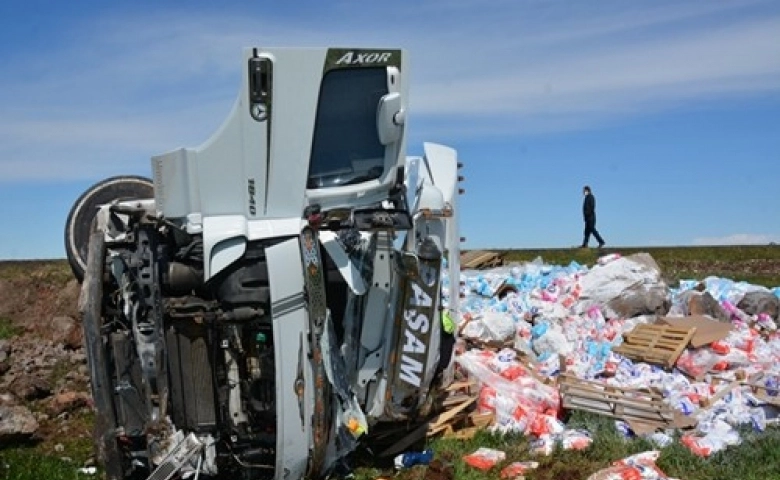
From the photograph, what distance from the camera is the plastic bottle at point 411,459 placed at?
6.26 meters

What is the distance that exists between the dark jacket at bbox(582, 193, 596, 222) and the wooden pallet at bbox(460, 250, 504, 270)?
5.09m

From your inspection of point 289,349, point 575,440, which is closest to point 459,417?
point 575,440

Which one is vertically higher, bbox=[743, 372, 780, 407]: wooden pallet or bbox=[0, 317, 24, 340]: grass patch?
bbox=[743, 372, 780, 407]: wooden pallet

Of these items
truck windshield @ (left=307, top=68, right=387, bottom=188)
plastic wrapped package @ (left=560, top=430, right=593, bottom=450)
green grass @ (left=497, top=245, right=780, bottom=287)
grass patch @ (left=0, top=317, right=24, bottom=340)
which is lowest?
green grass @ (left=497, top=245, right=780, bottom=287)

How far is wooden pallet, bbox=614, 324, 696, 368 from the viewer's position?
838cm

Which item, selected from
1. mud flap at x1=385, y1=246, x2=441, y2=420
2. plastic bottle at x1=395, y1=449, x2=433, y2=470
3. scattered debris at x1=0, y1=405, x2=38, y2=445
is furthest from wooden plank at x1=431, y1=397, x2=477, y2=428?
scattered debris at x1=0, y1=405, x2=38, y2=445

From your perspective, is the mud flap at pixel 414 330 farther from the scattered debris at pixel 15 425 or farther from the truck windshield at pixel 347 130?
the scattered debris at pixel 15 425

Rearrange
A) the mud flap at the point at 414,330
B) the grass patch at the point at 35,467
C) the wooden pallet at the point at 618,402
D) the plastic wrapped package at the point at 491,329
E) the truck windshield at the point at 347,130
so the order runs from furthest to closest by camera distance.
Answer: the plastic wrapped package at the point at 491,329, the wooden pallet at the point at 618,402, the grass patch at the point at 35,467, the mud flap at the point at 414,330, the truck windshield at the point at 347,130

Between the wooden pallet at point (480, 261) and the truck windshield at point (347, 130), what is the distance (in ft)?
24.3

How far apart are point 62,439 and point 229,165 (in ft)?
10.7

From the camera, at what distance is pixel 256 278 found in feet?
17.4

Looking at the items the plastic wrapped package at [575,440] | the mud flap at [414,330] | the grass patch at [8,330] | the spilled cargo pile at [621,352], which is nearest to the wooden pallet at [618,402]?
the spilled cargo pile at [621,352]

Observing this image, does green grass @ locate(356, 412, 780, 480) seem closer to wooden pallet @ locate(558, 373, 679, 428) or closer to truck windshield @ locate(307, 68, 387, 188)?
wooden pallet @ locate(558, 373, 679, 428)

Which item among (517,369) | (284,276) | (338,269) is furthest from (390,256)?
(517,369)
